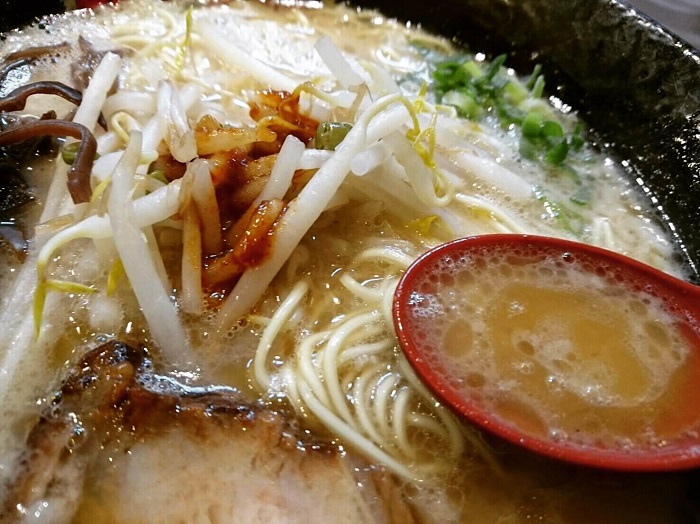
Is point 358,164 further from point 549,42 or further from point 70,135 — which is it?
point 549,42

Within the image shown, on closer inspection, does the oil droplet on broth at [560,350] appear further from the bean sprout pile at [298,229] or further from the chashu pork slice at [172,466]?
the chashu pork slice at [172,466]

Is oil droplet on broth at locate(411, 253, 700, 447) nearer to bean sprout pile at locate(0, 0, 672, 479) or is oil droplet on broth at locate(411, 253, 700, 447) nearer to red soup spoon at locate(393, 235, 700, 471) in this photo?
red soup spoon at locate(393, 235, 700, 471)

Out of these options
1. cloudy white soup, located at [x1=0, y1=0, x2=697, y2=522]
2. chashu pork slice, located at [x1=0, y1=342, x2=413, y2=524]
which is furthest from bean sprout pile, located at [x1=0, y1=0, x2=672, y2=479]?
chashu pork slice, located at [x1=0, y1=342, x2=413, y2=524]

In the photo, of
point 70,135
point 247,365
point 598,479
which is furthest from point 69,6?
point 598,479

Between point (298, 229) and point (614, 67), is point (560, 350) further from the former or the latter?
point (614, 67)

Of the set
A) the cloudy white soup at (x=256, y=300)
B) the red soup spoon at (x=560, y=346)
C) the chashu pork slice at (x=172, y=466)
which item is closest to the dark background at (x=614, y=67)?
the cloudy white soup at (x=256, y=300)

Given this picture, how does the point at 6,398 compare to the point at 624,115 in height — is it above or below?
below
